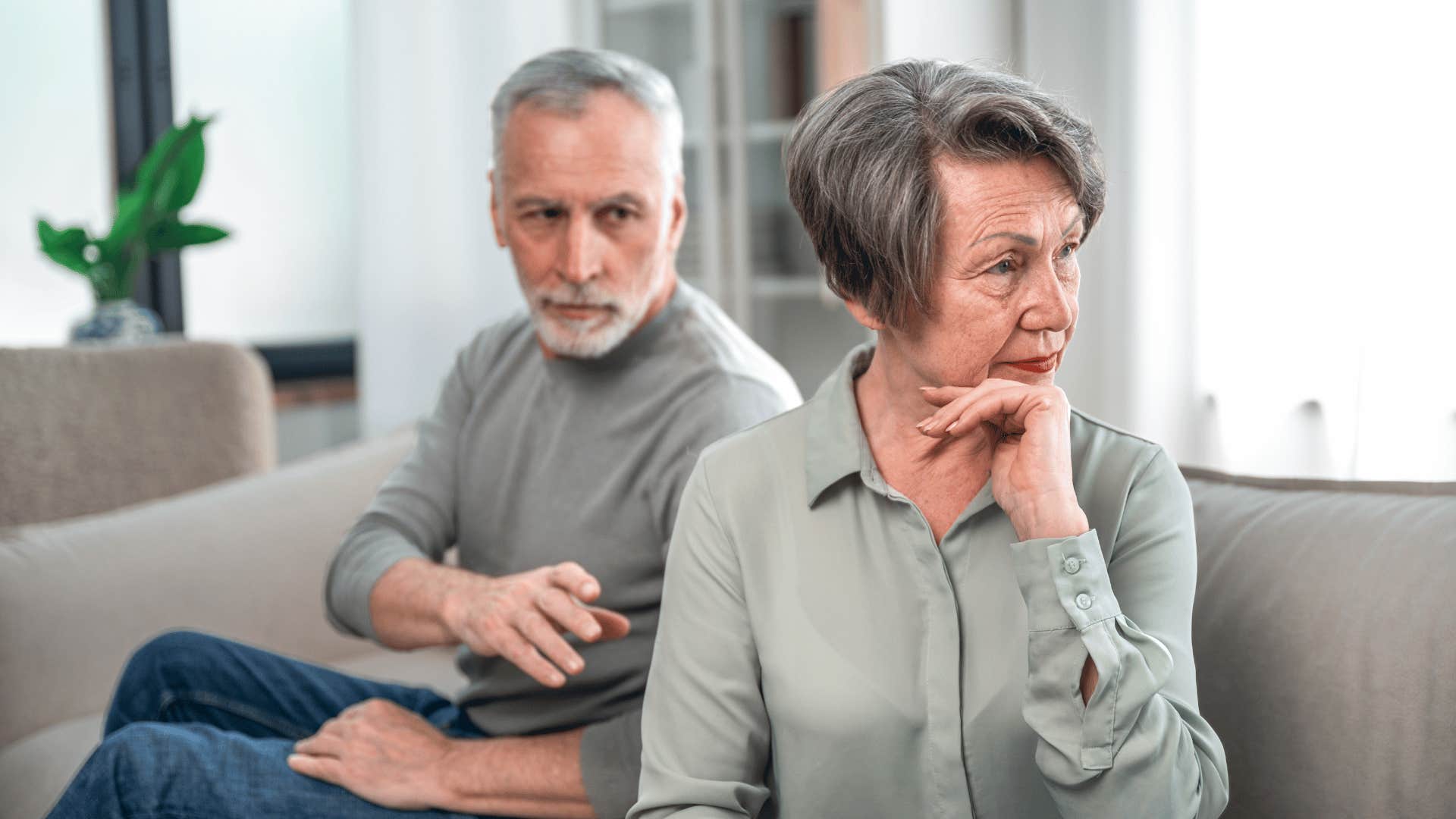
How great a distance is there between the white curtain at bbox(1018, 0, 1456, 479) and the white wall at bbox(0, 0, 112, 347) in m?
2.41

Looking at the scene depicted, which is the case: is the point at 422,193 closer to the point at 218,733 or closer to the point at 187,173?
the point at 187,173

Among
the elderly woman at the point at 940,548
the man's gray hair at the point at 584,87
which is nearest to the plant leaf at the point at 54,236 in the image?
the man's gray hair at the point at 584,87

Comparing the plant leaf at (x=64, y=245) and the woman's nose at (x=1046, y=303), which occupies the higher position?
the plant leaf at (x=64, y=245)

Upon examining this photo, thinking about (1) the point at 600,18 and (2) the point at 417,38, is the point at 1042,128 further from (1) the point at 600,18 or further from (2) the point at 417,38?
(2) the point at 417,38

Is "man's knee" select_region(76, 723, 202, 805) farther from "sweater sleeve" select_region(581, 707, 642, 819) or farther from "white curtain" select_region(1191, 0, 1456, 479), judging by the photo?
"white curtain" select_region(1191, 0, 1456, 479)

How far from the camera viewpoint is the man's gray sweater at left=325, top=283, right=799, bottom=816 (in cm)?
136

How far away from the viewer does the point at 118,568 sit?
1.92 meters

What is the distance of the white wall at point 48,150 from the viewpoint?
305cm

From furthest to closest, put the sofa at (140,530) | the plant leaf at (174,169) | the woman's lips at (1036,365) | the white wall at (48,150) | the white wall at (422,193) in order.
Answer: the white wall at (48,150) → the white wall at (422,193) → the plant leaf at (174,169) → the sofa at (140,530) → the woman's lips at (1036,365)

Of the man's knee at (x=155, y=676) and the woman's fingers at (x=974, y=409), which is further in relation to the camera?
the man's knee at (x=155, y=676)

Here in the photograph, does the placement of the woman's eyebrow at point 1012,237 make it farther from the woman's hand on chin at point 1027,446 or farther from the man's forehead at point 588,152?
the man's forehead at point 588,152

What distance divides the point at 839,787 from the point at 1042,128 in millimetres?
547

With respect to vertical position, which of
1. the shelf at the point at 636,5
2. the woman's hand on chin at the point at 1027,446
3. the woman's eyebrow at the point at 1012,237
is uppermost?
the shelf at the point at 636,5

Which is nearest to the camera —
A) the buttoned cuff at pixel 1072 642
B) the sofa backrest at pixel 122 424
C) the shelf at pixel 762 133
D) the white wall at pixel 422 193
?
the buttoned cuff at pixel 1072 642
